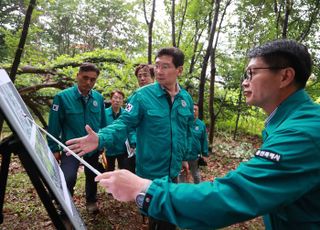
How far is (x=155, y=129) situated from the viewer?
3270mm

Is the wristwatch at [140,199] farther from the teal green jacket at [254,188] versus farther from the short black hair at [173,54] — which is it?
the short black hair at [173,54]

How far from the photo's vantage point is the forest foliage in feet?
23.8

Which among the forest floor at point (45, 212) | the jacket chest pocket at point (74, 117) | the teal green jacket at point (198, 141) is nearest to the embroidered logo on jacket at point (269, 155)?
the jacket chest pocket at point (74, 117)

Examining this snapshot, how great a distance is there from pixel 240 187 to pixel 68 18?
1975 cm

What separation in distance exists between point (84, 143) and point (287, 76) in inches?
62.5

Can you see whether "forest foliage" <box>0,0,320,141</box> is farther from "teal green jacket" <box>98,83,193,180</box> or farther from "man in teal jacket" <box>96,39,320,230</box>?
"man in teal jacket" <box>96,39,320,230</box>

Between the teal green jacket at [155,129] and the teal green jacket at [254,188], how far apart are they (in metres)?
2.01

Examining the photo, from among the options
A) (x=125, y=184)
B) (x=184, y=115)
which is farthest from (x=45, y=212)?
(x=125, y=184)

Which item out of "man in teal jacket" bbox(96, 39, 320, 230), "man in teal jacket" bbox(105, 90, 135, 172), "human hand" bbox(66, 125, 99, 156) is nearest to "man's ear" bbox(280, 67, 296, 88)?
"man in teal jacket" bbox(96, 39, 320, 230)

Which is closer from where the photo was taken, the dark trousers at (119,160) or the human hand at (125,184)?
the human hand at (125,184)

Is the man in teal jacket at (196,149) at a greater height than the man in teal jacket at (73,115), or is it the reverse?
the man in teal jacket at (73,115)

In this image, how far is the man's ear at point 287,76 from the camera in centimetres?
155

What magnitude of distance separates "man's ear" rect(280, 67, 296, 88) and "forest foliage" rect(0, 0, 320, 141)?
4141 mm

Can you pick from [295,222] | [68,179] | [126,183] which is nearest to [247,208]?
[295,222]
